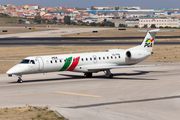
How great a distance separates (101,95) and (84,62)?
9404mm

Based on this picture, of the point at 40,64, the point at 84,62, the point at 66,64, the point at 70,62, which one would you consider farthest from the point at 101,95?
the point at 84,62

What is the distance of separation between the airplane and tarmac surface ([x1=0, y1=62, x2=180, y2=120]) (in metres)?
1.24

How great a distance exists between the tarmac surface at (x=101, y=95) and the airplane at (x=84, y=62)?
1238mm

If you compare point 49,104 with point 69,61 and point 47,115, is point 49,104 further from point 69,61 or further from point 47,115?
point 69,61

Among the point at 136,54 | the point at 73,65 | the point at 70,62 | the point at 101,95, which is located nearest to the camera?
the point at 101,95

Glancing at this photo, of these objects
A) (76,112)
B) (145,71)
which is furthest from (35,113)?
(145,71)

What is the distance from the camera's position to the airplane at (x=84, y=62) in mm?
31281

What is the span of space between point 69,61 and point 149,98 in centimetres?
1168

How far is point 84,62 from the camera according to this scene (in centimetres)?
3422

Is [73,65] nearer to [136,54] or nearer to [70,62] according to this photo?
[70,62]

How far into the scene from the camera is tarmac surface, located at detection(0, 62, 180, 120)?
1933 centimetres

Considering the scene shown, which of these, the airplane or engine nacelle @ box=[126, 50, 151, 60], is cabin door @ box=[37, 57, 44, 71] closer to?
the airplane

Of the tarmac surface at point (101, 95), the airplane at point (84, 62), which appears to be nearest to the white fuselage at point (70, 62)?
the airplane at point (84, 62)

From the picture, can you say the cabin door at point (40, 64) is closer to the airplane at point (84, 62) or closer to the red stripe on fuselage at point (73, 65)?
the airplane at point (84, 62)
